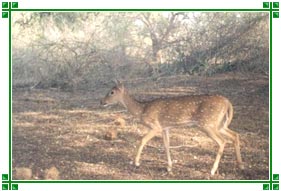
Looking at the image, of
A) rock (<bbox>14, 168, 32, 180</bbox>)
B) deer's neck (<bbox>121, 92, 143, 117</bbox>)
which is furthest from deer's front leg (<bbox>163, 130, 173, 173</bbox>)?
rock (<bbox>14, 168, 32, 180</bbox>)

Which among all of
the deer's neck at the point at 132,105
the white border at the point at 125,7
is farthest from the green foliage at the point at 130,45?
the deer's neck at the point at 132,105

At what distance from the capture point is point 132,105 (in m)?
6.89

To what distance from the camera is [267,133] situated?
22.6 feet

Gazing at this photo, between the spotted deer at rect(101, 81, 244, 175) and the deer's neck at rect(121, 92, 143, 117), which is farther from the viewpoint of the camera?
the deer's neck at rect(121, 92, 143, 117)

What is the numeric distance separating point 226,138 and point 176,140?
44 centimetres

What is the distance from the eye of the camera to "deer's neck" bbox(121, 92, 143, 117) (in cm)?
689

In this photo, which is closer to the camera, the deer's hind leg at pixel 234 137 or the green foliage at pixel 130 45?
the deer's hind leg at pixel 234 137

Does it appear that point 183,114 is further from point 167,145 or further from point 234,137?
point 234,137

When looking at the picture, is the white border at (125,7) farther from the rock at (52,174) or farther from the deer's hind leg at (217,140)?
the deer's hind leg at (217,140)

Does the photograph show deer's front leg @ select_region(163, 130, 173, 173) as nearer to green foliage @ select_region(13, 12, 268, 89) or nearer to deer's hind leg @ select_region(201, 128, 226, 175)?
deer's hind leg @ select_region(201, 128, 226, 175)

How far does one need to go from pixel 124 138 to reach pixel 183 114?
57cm

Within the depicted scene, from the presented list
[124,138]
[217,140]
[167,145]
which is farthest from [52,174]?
[217,140]

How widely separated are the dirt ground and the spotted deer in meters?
0.06

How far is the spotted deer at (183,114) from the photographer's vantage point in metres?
6.78
